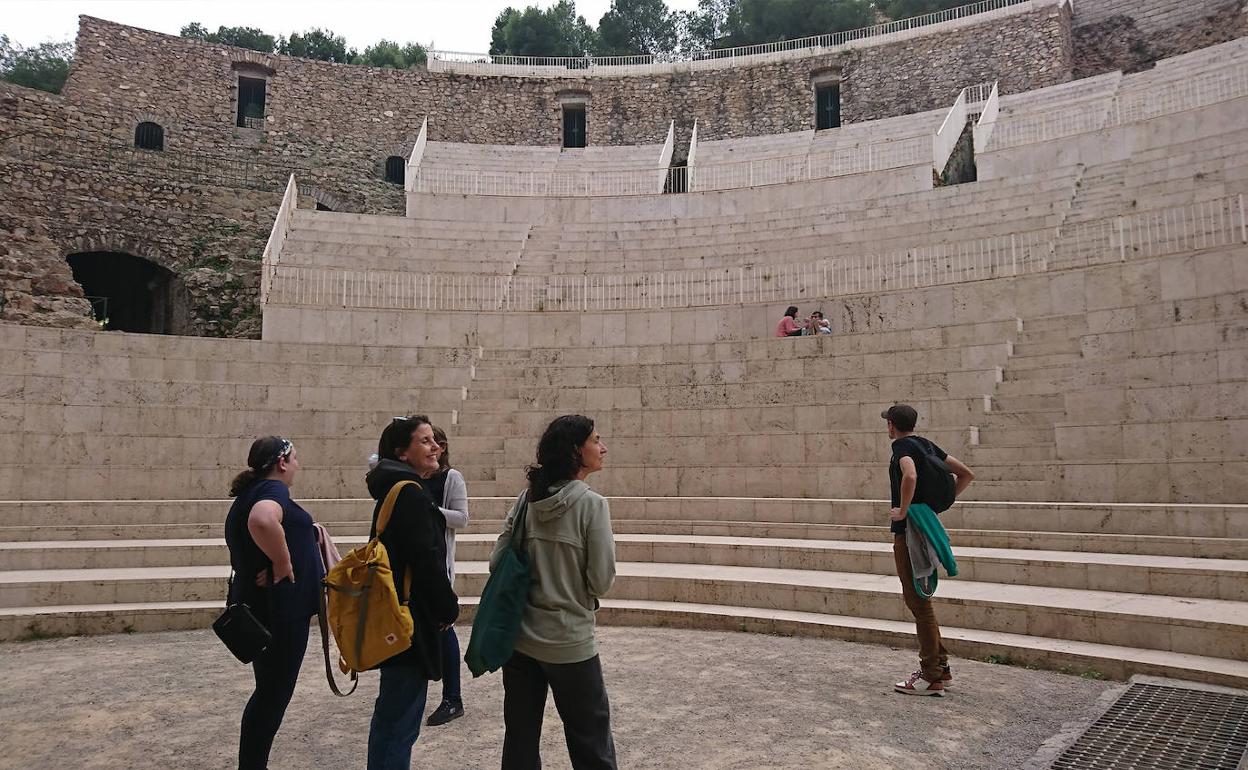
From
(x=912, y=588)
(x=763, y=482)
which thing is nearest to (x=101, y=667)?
(x=912, y=588)

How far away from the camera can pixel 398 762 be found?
2992 mm

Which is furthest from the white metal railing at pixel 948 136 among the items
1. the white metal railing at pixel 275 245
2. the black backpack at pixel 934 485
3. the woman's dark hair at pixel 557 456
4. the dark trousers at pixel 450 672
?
the woman's dark hair at pixel 557 456

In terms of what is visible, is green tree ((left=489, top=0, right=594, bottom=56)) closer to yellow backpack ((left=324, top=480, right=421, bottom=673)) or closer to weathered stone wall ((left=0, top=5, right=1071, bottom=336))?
weathered stone wall ((left=0, top=5, right=1071, bottom=336))

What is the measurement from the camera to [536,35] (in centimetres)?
4094

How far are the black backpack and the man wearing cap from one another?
0.02 meters

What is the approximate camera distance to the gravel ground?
388 cm

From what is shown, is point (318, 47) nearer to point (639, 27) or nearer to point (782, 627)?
A: point (639, 27)

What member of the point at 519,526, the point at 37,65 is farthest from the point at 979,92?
the point at 37,65

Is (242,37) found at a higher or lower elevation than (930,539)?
higher

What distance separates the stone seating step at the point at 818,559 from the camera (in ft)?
19.5

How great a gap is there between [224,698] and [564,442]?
10.9 ft

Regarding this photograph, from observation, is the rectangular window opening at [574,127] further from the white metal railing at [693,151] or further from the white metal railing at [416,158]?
the white metal railing at [416,158]

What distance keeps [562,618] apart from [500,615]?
0.21 m

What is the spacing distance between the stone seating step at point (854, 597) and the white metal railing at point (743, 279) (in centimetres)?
652
